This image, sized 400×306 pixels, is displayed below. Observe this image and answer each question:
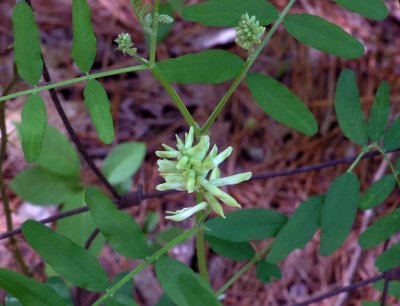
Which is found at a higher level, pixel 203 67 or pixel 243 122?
pixel 203 67

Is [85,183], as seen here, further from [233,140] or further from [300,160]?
[300,160]

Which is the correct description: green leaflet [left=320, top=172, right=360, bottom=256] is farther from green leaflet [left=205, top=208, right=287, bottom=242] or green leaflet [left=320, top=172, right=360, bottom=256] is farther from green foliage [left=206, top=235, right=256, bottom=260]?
green foliage [left=206, top=235, right=256, bottom=260]

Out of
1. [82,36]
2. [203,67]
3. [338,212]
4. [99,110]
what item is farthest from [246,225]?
[82,36]

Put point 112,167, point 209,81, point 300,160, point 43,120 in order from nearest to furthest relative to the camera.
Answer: point 43,120
point 209,81
point 112,167
point 300,160

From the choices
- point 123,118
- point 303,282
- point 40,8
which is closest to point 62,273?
point 303,282

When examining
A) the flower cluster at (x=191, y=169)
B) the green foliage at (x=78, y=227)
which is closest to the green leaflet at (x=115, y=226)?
the flower cluster at (x=191, y=169)

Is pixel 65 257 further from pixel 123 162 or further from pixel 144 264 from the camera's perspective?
pixel 123 162

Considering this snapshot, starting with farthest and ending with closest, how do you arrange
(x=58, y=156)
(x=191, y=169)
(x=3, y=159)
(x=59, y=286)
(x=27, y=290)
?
1. (x=58, y=156)
2. (x=3, y=159)
3. (x=59, y=286)
4. (x=27, y=290)
5. (x=191, y=169)
